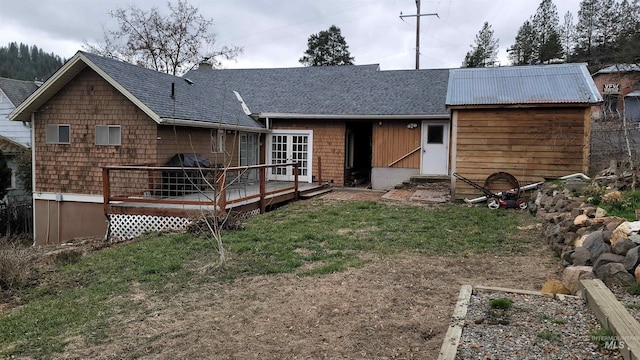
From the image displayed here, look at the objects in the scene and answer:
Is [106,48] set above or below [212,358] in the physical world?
above

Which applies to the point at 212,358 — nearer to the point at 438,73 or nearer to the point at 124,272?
the point at 124,272

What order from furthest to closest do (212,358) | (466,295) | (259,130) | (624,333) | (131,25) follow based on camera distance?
1. (131,25)
2. (259,130)
3. (466,295)
4. (212,358)
5. (624,333)

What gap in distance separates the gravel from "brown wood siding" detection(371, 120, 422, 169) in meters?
11.9

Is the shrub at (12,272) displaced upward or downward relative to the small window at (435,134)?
downward

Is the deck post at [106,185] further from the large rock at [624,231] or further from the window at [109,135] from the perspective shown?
the large rock at [624,231]

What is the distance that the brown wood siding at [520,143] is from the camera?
10.8 metres

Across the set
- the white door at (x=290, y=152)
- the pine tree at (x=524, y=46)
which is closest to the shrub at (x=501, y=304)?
the white door at (x=290, y=152)

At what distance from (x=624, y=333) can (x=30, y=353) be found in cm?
454

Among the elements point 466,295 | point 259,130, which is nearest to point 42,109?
point 259,130

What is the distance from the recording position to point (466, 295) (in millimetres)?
4305

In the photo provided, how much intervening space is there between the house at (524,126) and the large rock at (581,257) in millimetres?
6443

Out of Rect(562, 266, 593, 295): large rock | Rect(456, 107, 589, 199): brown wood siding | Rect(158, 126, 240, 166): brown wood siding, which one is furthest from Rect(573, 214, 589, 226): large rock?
Rect(158, 126, 240, 166): brown wood siding

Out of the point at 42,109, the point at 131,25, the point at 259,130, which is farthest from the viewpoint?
the point at 131,25

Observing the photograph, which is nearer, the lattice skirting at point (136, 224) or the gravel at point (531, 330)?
the gravel at point (531, 330)
